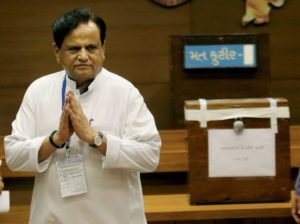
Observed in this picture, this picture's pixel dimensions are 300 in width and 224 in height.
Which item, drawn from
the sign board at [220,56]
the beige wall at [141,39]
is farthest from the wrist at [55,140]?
the beige wall at [141,39]

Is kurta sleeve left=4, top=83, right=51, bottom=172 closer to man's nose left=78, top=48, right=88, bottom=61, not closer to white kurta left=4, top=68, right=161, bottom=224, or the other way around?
white kurta left=4, top=68, right=161, bottom=224

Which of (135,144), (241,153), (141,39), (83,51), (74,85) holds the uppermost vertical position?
(141,39)

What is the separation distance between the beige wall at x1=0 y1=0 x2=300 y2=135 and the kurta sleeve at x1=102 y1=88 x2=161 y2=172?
68.7 inches

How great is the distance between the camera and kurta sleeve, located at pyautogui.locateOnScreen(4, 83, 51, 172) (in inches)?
69.0

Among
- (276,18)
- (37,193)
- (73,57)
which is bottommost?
(37,193)

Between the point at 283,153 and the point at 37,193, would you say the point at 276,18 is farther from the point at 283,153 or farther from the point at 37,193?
the point at 37,193

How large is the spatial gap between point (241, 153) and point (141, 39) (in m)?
1.35

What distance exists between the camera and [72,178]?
5.81 ft

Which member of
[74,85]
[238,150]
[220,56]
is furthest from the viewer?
[220,56]

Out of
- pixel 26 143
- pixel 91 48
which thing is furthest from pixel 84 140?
pixel 91 48

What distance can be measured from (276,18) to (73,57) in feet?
6.93

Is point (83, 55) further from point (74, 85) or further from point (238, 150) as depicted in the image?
point (238, 150)

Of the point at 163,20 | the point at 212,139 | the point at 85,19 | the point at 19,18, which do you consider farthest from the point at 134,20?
the point at 85,19

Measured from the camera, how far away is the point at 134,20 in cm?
355
